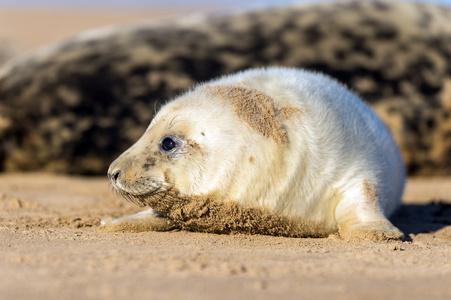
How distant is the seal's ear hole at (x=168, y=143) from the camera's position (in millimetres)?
2771

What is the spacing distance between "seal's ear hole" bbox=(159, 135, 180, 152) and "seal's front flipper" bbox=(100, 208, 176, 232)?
1.17ft

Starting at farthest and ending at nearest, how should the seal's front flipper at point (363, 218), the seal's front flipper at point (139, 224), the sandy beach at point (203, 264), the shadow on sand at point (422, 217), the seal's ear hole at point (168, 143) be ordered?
the shadow on sand at point (422, 217) → the seal's front flipper at point (139, 224) → the seal's ear hole at point (168, 143) → the seal's front flipper at point (363, 218) → the sandy beach at point (203, 264)

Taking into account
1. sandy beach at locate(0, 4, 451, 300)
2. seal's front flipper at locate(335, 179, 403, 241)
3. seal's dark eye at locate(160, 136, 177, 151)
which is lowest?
sandy beach at locate(0, 4, 451, 300)

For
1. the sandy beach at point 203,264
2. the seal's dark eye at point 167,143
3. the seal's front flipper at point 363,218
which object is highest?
the seal's dark eye at point 167,143

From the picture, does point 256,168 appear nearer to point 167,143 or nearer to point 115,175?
point 167,143

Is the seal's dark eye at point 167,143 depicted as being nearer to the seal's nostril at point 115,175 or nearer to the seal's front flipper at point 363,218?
the seal's nostril at point 115,175

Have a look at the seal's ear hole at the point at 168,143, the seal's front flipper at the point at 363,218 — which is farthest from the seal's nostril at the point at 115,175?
the seal's front flipper at the point at 363,218

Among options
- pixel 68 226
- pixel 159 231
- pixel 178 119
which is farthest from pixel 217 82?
pixel 68 226

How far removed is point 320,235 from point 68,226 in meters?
1.18

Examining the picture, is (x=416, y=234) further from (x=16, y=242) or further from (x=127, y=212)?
(x=16, y=242)

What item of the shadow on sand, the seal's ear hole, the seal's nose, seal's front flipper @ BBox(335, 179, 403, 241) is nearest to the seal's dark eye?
the seal's ear hole

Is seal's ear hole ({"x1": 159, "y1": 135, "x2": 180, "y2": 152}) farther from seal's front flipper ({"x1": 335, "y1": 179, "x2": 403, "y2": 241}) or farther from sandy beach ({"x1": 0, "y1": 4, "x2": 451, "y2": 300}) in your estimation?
seal's front flipper ({"x1": 335, "y1": 179, "x2": 403, "y2": 241})

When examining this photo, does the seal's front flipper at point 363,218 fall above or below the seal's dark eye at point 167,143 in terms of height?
below

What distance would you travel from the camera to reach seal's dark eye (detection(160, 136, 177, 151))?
277 cm
